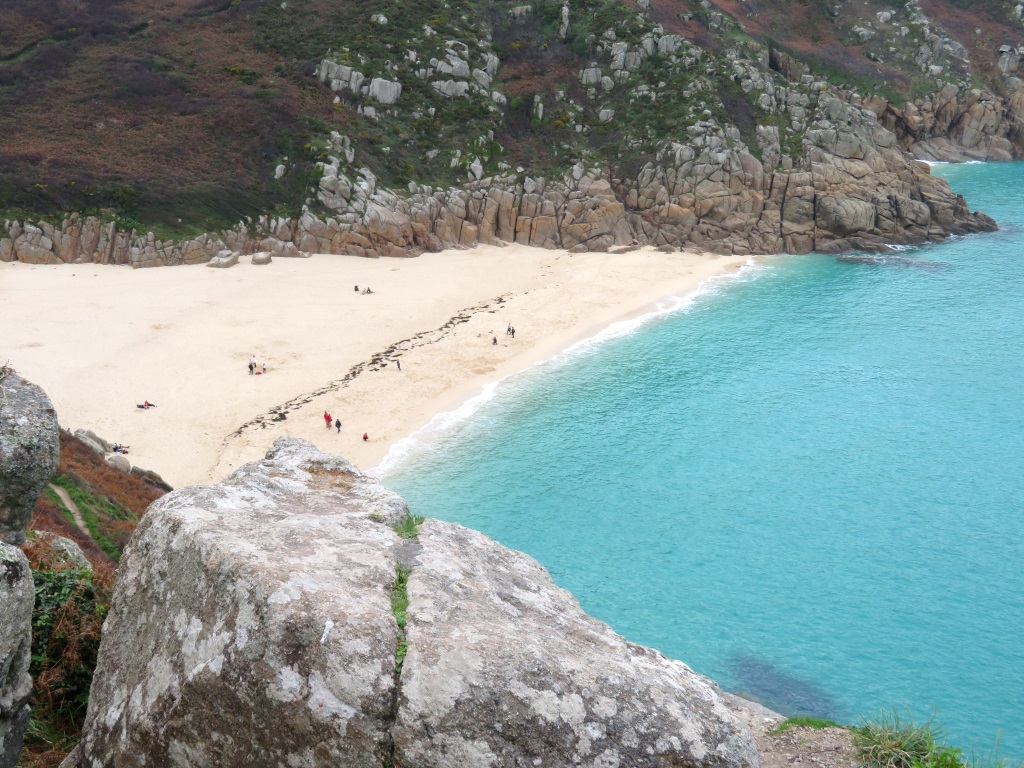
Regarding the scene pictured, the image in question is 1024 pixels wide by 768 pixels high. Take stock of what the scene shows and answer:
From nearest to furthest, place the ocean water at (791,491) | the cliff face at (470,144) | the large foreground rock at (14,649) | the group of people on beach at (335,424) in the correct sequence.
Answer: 1. the large foreground rock at (14,649)
2. the ocean water at (791,491)
3. the group of people on beach at (335,424)
4. the cliff face at (470,144)

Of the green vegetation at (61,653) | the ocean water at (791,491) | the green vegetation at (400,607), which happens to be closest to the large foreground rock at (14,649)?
the green vegetation at (61,653)

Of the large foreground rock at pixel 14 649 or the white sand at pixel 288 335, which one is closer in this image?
the large foreground rock at pixel 14 649

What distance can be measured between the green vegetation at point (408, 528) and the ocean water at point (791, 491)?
54.8 feet

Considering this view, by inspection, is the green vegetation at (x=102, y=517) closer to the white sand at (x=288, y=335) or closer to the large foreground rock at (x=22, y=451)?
the white sand at (x=288, y=335)

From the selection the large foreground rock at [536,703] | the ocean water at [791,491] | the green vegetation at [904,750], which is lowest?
the ocean water at [791,491]

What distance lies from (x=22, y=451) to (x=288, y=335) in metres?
39.5

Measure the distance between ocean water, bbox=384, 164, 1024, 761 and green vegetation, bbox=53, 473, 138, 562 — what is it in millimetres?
12149

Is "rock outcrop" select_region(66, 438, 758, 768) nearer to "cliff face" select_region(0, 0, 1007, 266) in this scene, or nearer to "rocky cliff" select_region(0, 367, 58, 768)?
"rocky cliff" select_region(0, 367, 58, 768)

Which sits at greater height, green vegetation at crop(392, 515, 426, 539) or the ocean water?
green vegetation at crop(392, 515, 426, 539)

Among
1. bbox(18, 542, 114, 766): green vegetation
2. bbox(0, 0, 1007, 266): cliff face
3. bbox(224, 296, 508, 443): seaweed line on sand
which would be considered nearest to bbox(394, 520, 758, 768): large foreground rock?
bbox(18, 542, 114, 766): green vegetation

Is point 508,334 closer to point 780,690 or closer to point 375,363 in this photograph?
point 375,363

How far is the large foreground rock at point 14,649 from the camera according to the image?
7703 millimetres

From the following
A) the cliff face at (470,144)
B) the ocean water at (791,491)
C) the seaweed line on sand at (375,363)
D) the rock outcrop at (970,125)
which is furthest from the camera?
the rock outcrop at (970,125)

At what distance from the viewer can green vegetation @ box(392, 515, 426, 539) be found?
948 cm
